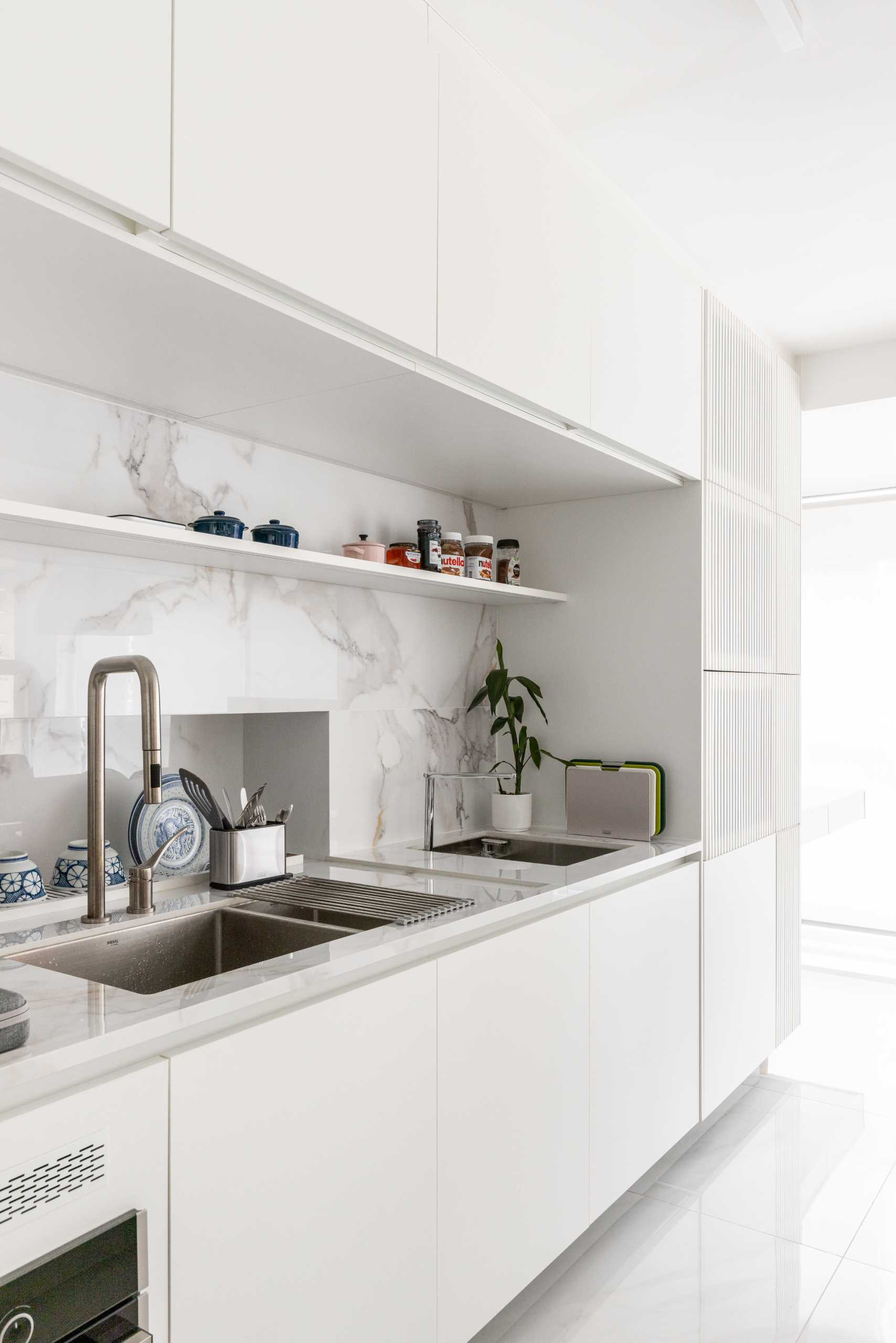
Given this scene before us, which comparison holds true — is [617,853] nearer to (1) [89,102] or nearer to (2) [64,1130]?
(2) [64,1130]

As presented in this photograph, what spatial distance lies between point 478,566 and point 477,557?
0.02 metres

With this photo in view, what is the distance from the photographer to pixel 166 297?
1362 millimetres

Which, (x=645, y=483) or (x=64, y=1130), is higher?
(x=645, y=483)

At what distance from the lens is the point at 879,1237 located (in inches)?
90.7

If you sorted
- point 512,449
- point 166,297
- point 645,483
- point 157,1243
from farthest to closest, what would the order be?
point 645,483 → point 512,449 → point 166,297 → point 157,1243

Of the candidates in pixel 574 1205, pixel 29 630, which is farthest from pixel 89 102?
pixel 574 1205

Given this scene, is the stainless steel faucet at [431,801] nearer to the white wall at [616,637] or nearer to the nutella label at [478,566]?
the white wall at [616,637]

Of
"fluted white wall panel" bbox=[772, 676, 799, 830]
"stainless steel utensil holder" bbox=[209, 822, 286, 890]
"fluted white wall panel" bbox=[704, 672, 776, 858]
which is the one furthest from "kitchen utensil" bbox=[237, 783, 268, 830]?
"fluted white wall panel" bbox=[772, 676, 799, 830]

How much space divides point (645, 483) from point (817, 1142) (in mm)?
1924

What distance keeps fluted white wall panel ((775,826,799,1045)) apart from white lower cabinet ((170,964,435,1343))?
1.91 m

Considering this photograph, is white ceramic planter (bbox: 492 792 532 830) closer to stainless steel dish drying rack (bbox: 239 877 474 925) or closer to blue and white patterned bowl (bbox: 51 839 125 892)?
stainless steel dish drying rack (bbox: 239 877 474 925)

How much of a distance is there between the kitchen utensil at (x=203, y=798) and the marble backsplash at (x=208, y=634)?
0.11 meters

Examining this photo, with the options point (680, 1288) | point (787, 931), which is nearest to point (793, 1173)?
point (680, 1288)

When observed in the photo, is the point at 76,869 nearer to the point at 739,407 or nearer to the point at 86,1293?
the point at 86,1293
